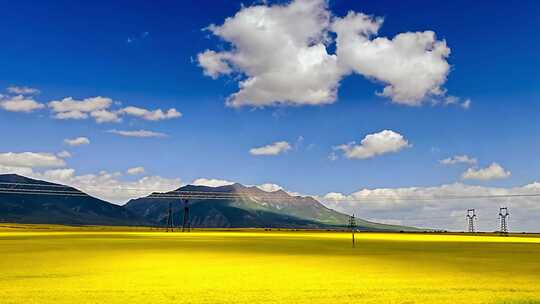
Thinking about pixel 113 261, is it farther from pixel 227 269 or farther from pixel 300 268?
A: pixel 300 268

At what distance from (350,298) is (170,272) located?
77.2 ft

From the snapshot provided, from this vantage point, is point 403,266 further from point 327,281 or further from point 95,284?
point 95,284

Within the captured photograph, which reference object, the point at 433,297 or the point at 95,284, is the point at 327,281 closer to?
the point at 433,297

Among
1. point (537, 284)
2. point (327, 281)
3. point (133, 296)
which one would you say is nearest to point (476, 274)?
point (537, 284)

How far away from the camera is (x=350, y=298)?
1411 inches

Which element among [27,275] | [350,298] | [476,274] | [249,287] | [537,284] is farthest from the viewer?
[476,274]

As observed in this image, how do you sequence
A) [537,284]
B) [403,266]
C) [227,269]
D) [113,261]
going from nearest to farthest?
1. [537,284]
2. [227,269]
3. [403,266]
4. [113,261]

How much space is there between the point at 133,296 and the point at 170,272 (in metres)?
17.4

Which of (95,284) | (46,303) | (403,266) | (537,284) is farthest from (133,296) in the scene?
(403,266)

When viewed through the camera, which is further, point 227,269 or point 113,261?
point 113,261

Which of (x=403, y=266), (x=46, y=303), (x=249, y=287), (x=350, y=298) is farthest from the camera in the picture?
(x=403, y=266)

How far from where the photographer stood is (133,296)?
36.8m

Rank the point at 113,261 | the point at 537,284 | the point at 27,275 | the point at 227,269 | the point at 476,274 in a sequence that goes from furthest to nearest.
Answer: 1. the point at 113,261
2. the point at 227,269
3. the point at 476,274
4. the point at 27,275
5. the point at 537,284

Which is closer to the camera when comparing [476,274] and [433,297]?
[433,297]
